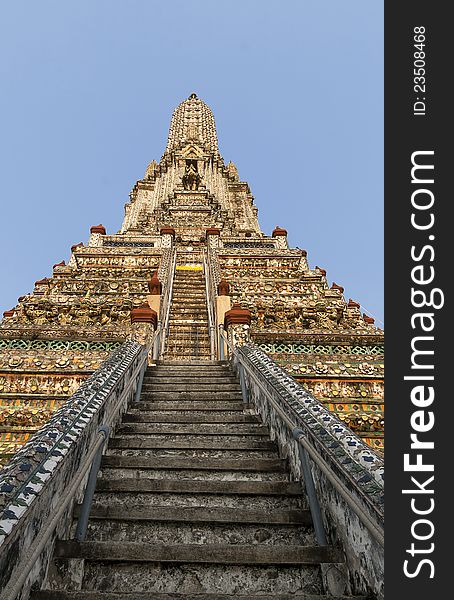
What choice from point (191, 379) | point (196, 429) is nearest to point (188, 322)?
point (191, 379)

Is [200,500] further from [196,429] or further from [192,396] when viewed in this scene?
[192,396]

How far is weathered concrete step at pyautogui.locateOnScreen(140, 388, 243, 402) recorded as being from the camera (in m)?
5.41

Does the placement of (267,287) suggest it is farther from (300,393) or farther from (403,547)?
(403,547)

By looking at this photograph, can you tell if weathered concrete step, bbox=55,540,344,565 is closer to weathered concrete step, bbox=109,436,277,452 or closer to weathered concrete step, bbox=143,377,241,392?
weathered concrete step, bbox=109,436,277,452

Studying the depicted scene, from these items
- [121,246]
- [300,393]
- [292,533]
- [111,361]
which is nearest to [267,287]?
[121,246]

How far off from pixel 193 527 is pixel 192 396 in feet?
8.24

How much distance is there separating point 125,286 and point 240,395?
24.0 feet

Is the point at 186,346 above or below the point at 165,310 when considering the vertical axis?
below

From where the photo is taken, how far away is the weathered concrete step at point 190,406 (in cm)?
502

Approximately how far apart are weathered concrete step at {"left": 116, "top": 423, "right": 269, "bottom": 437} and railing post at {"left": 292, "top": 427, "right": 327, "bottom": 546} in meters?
1.17

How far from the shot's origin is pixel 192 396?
541cm

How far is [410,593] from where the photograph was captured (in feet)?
6.13

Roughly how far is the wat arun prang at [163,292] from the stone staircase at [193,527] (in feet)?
6.55

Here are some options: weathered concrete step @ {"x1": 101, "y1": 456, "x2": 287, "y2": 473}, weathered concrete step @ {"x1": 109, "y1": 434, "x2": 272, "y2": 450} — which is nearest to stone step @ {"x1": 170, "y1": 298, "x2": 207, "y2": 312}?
weathered concrete step @ {"x1": 109, "y1": 434, "x2": 272, "y2": 450}
